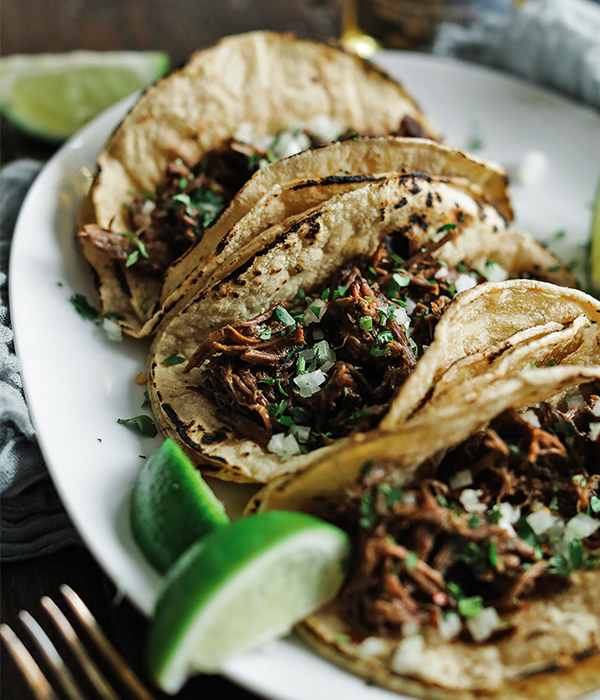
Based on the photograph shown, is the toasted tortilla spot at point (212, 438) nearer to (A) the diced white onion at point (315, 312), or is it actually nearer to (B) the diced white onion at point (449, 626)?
(A) the diced white onion at point (315, 312)

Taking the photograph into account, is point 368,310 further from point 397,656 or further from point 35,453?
point 35,453

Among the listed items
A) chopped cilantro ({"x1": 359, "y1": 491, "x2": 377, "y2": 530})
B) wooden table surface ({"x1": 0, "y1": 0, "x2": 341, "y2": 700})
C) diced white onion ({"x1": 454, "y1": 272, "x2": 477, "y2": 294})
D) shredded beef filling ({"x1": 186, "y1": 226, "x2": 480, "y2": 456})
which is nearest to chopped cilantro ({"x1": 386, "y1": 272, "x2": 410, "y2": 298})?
shredded beef filling ({"x1": 186, "y1": 226, "x2": 480, "y2": 456})

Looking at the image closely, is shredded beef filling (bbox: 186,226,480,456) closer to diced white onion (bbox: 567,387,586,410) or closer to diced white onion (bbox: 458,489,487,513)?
diced white onion (bbox: 458,489,487,513)

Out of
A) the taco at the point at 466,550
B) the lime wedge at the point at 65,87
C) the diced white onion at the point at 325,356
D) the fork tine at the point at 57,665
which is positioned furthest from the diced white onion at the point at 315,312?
the lime wedge at the point at 65,87

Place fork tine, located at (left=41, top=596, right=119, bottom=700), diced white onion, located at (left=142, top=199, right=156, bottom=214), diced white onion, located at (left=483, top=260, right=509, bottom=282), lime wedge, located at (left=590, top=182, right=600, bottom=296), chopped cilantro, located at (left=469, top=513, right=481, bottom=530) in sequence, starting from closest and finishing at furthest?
fork tine, located at (left=41, top=596, right=119, bottom=700)
chopped cilantro, located at (left=469, top=513, right=481, bottom=530)
diced white onion, located at (left=483, top=260, right=509, bottom=282)
diced white onion, located at (left=142, top=199, right=156, bottom=214)
lime wedge, located at (left=590, top=182, right=600, bottom=296)

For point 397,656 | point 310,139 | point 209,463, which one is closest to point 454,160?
point 310,139

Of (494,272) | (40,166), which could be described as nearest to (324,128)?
(494,272)
